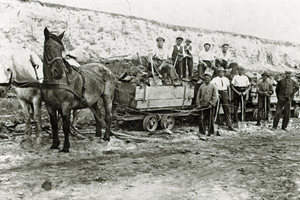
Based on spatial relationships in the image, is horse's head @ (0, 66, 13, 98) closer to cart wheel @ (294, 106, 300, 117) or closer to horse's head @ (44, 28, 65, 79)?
horse's head @ (44, 28, 65, 79)

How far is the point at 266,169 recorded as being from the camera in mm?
5512


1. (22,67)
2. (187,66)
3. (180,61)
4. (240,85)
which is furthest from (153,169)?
(240,85)

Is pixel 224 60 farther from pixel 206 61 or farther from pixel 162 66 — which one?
pixel 162 66

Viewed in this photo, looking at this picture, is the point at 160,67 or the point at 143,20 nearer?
the point at 160,67

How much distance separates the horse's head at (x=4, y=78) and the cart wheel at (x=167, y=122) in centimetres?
472

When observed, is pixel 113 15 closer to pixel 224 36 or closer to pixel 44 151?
pixel 224 36

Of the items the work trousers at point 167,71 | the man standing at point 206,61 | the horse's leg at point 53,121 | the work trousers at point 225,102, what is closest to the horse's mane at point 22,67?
the horse's leg at point 53,121

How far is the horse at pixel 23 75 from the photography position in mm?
6367

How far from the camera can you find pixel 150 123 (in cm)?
958

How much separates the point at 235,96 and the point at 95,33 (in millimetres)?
12191

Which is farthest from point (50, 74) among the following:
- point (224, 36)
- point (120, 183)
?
point (224, 36)

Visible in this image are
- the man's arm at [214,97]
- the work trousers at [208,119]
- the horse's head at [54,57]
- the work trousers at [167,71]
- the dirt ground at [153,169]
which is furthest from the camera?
the work trousers at [167,71]

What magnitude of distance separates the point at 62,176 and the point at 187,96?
589 centimetres

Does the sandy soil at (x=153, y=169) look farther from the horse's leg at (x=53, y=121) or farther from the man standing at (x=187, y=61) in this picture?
the man standing at (x=187, y=61)
